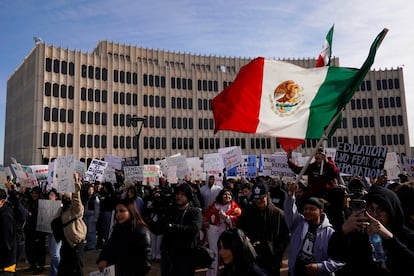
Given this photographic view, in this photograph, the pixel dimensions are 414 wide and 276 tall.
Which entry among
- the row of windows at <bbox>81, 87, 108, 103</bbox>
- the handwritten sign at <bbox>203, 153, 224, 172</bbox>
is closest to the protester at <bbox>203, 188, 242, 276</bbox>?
the handwritten sign at <bbox>203, 153, 224, 172</bbox>

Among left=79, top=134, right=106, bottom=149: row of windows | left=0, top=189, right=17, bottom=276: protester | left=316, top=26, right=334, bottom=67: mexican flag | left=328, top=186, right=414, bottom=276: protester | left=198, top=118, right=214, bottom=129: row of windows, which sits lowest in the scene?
left=0, top=189, right=17, bottom=276: protester

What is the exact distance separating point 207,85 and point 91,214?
52066mm

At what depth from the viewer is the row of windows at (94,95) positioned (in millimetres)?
53031

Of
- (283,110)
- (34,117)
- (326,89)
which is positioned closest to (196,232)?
(283,110)

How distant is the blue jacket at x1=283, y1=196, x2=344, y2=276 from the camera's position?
381 cm

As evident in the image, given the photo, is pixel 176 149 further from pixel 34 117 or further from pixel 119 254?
pixel 119 254

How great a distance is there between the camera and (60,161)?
857 cm

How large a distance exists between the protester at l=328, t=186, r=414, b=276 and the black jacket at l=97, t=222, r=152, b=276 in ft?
7.40

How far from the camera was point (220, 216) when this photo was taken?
264 inches

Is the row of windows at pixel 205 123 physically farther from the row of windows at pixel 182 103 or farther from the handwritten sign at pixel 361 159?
the handwritten sign at pixel 361 159

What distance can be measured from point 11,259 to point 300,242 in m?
3.96

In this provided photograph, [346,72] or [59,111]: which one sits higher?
[59,111]

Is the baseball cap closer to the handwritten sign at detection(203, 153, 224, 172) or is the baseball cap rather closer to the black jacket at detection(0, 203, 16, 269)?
the black jacket at detection(0, 203, 16, 269)

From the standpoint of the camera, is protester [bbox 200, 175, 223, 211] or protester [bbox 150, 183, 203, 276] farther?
protester [bbox 200, 175, 223, 211]
